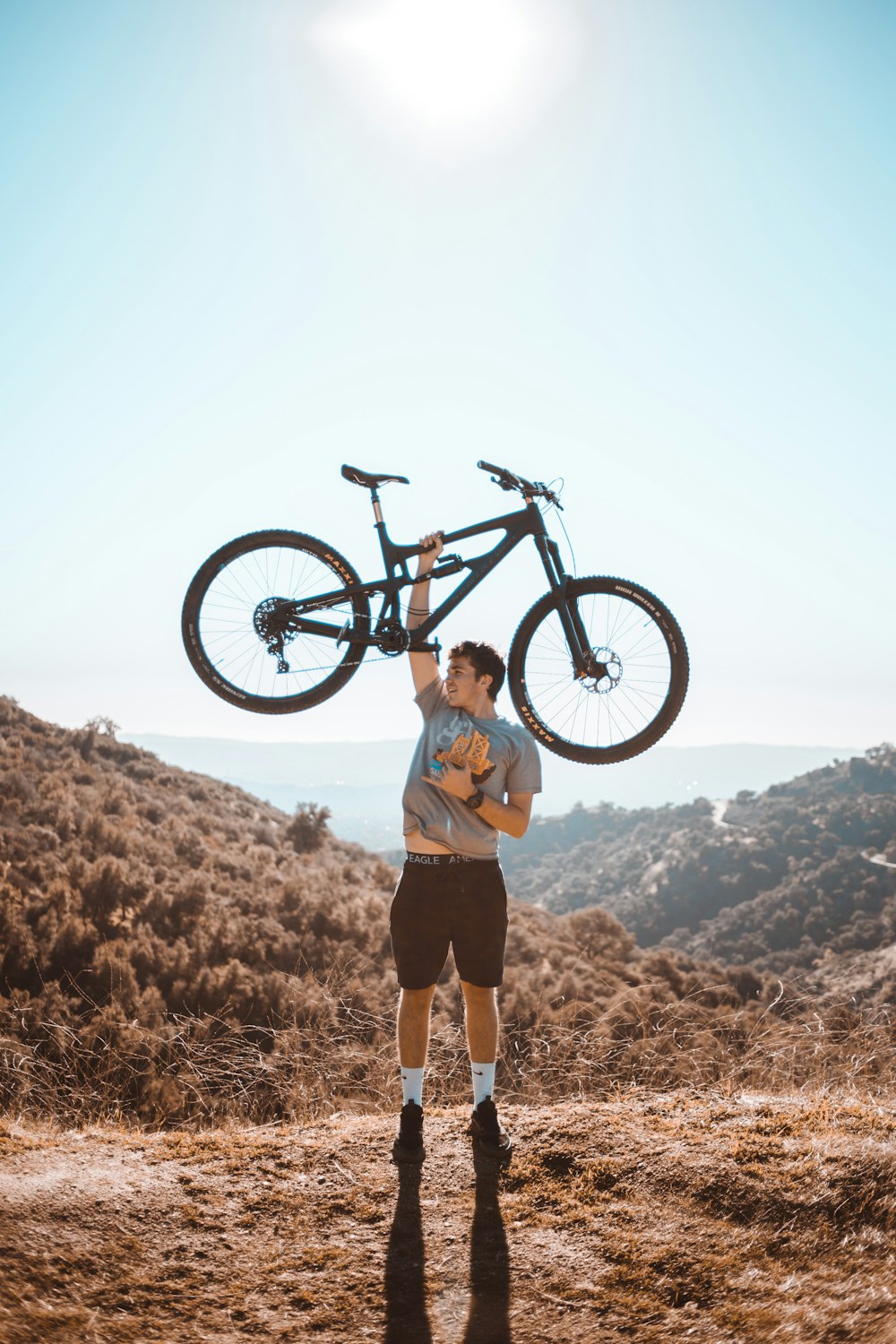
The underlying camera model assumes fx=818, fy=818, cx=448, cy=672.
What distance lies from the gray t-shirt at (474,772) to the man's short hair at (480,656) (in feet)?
0.72

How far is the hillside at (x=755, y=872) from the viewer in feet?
151

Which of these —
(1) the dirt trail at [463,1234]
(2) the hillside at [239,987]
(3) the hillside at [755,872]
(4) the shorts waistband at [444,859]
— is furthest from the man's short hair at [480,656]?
(3) the hillside at [755,872]

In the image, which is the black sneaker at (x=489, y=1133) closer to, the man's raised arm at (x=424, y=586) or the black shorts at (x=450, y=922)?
the black shorts at (x=450, y=922)

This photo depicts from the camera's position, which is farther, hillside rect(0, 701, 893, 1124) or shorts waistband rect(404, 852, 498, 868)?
hillside rect(0, 701, 893, 1124)

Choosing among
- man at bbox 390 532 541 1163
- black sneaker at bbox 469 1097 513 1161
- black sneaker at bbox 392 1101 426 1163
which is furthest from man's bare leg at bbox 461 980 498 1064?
black sneaker at bbox 392 1101 426 1163

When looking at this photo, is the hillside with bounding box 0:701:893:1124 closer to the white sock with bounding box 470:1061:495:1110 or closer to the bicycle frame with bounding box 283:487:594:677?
the white sock with bounding box 470:1061:495:1110

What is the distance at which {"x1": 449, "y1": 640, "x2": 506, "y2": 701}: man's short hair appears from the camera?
3938 millimetres

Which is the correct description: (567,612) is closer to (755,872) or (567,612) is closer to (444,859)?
(444,859)

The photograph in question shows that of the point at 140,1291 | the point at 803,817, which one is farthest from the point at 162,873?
the point at 803,817

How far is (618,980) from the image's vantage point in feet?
61.3

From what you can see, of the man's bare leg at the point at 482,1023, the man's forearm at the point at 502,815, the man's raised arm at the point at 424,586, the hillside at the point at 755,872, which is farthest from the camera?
the hillside at the point at 755,872

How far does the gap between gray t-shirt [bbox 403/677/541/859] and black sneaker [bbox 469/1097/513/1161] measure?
3.68 ft

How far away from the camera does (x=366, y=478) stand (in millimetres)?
4445

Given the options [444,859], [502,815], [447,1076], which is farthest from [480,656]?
[447,1076]
